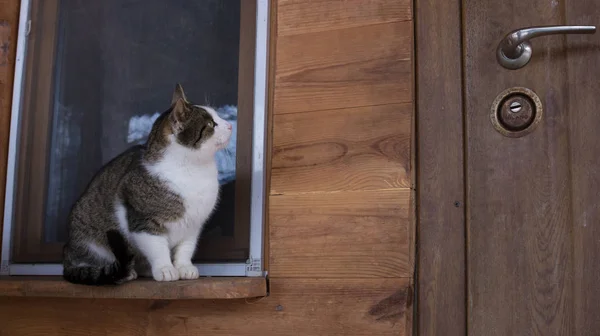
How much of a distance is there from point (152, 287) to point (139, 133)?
57 cm

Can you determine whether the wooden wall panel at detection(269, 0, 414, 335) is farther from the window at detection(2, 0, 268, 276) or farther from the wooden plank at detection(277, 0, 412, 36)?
the window at detection(2, 0, 268, 276)

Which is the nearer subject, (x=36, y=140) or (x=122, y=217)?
(x=122, y=217)

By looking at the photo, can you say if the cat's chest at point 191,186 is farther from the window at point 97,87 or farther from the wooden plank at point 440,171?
the wooden plank at point 440,171

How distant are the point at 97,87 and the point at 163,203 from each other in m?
0.58

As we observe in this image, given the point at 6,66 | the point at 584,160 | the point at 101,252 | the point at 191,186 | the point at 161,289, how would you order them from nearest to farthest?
the point at 584,160 < the point at 161,289 < the point at 191,186 < the point at 101,252 < the point at 6,66

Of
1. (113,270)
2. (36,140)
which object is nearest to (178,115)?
(113,270)

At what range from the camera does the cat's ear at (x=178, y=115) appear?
1354 millimetres

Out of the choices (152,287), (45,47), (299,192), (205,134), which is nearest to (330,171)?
(299,192)

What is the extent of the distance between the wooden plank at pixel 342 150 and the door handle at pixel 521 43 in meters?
0.23

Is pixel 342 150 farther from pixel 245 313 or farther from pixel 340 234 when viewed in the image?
pixel 245 313

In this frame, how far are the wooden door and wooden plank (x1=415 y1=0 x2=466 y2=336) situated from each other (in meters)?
0.02

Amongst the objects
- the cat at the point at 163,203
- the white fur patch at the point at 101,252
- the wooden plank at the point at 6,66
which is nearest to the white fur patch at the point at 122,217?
the cat at the point at 163,203

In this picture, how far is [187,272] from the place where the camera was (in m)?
1.35

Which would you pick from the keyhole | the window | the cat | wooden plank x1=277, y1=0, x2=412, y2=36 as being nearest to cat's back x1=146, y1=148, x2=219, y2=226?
the cat
